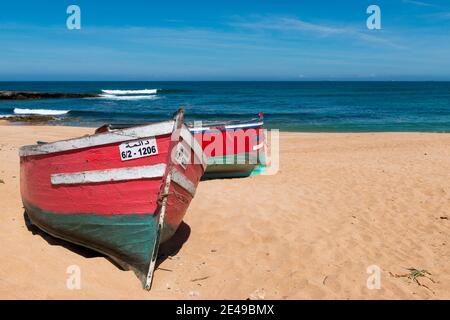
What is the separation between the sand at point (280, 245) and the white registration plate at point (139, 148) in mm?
1550

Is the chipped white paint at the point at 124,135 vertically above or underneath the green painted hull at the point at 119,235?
above

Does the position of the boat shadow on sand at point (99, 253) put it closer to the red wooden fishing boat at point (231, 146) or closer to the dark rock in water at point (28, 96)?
the red wooden fishing boat at point (231, 146)

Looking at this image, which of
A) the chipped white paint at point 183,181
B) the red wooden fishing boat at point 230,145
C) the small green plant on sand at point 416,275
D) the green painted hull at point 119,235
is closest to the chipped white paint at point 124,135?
the chipped white paint at point 183,181

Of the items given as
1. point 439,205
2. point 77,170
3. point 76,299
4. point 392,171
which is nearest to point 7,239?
point 77,170

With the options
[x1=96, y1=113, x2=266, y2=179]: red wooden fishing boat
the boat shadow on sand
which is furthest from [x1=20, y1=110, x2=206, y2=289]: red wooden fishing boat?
[x1=96, y1=113, x2=266, y2=179]: red wooden fishing boat

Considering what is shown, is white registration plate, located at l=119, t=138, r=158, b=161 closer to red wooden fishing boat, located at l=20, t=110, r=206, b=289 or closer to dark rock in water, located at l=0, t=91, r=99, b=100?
red wooden fishing boat, located at l=20, t=110, r=206, b=289

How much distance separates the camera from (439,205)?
8.20 m

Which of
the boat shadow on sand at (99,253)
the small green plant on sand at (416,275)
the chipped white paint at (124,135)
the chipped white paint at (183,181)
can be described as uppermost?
the chipped white paint at (124,135)

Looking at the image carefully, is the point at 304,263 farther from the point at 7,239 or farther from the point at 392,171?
the point at 392,171

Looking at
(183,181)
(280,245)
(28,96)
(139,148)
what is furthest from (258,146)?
(28,96)

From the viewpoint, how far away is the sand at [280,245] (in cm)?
498

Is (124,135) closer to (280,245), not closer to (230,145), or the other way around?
(280,245)
